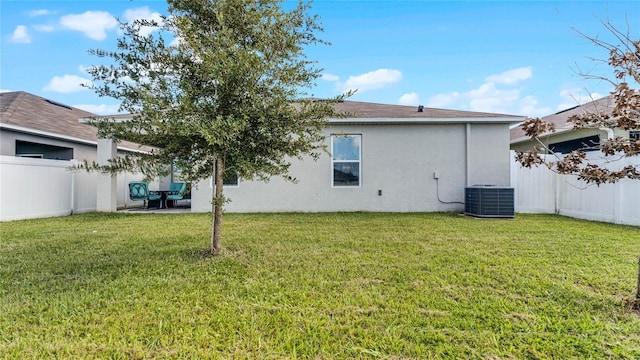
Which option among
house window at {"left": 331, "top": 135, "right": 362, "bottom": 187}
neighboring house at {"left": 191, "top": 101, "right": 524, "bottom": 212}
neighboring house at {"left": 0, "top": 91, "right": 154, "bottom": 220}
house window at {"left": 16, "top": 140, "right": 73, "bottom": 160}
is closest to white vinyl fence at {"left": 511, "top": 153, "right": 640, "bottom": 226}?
neighboring house at {"left": 191, "top": 101, "right": 524, "bottom": 212}

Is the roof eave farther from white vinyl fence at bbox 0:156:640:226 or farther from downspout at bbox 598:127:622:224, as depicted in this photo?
downspout at bbox 598:127:622:224

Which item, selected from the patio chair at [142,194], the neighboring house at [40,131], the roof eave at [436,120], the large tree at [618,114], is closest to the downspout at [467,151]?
the roof eave at [436,120]

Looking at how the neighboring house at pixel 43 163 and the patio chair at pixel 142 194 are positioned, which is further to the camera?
the patio chair at pixel 142 194

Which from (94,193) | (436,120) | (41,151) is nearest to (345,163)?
(436,120)

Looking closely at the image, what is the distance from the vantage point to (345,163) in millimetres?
9773

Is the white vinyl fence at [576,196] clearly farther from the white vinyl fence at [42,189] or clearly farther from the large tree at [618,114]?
the white vinyl fence at [42,189]

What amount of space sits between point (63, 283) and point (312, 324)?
2900mm

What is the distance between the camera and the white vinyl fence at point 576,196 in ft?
23.9

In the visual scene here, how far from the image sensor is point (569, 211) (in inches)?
344

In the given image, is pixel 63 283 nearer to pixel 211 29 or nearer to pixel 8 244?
pixel 8 244

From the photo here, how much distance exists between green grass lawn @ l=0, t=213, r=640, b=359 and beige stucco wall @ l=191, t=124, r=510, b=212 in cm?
392

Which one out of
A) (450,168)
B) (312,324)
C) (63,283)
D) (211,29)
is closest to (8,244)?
(63,283)

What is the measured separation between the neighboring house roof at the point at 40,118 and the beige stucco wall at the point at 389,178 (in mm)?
4882

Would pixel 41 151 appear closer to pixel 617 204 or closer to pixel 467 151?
pixel 467 151
